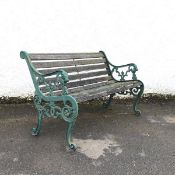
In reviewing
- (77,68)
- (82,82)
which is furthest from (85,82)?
(77,68)

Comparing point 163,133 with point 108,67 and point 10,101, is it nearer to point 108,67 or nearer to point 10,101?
point 108,67

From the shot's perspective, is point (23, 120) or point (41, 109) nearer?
point (41, 109)

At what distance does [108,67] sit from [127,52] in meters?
0.65

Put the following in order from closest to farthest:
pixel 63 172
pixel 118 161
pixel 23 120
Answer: pixel 63 172 → pixel 118 161 → pixel 23 120

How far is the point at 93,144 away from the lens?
14.0 feet

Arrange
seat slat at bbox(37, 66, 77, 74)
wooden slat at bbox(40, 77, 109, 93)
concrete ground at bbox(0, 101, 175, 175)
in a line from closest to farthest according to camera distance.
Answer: concrete ground at bbox(0, 101, 175, 175) → wooden slat at bbox(40, 77, 109, 93) → seat slat at bbox(37, 66, 77, 74)

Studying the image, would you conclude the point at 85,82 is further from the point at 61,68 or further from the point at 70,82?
the point at 61,68

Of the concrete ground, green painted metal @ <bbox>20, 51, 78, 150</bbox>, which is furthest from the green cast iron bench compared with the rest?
the concrete ground

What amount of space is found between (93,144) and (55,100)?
2.40ft

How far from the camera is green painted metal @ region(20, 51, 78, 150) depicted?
3924 mm

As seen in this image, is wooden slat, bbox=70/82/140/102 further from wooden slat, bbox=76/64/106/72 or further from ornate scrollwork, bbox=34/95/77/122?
wooden slat, bbox=76/64/106/72

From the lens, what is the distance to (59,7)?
5914 mm

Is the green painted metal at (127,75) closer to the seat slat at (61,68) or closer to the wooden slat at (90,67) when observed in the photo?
the wooden slat at (90,67)

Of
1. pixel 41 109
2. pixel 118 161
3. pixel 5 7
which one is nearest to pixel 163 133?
pixel 118 161
